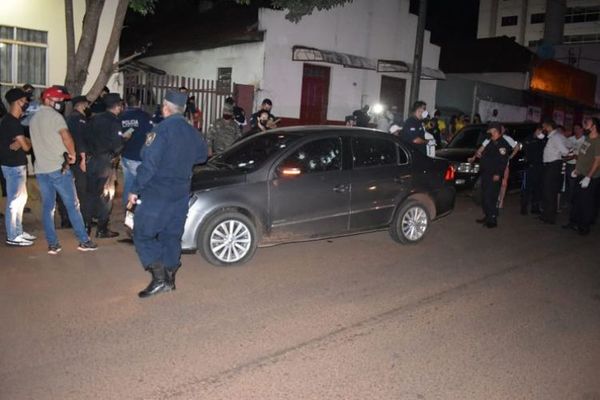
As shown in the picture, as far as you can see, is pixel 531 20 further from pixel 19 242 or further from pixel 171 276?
pixel 171 276

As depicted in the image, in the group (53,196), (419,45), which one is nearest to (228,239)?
(53,196)

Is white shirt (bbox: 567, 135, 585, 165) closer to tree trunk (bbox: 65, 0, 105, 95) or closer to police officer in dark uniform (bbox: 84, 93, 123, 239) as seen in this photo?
police officer in dark uniform (bbox: 84, 93, 123, 239)

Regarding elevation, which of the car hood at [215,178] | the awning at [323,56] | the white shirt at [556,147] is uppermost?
the awning at [323,56]

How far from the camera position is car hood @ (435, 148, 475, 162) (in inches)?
481

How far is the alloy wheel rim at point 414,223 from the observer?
26.0ft

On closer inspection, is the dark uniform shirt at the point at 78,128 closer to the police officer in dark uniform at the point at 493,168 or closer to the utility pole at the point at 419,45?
the police officer in dark uniform at the point at 493,168

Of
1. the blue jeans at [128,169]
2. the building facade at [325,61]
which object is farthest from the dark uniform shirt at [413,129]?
the building facade at [325,61]

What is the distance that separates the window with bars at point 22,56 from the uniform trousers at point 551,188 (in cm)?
1016

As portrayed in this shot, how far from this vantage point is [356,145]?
7328mm

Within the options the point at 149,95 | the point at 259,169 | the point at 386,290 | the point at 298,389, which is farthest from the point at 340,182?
the point at 149,95

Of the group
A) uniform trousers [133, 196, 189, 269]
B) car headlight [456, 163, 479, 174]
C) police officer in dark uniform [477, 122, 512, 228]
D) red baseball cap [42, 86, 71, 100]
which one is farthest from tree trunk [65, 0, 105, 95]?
car headlight [456, 163, 479, 174]

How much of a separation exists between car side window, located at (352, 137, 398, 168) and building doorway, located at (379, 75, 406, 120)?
11.8m

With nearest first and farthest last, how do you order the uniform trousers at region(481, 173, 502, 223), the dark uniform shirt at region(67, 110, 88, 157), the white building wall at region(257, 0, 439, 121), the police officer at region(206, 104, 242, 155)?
the dark uniform shirt at region(67, 110, 88, 157) → the uniform trousers at region(481, 173, 502, 223) → the police officer at region(206, 104, 242, 155) → the white building wall at region(257, 0, 439, 121)

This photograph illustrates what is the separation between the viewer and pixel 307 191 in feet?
22.5
